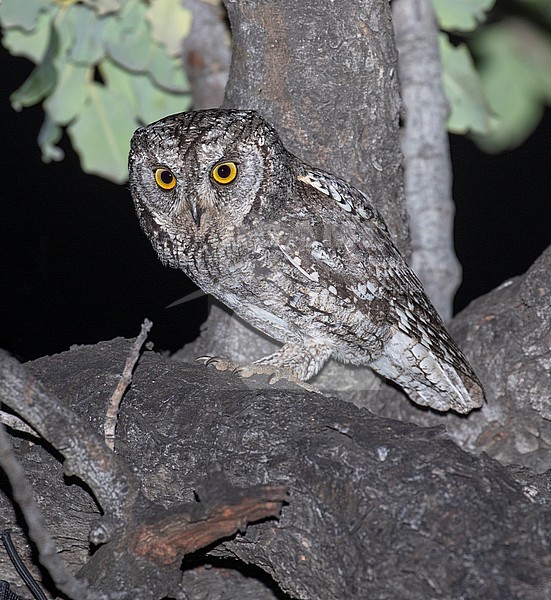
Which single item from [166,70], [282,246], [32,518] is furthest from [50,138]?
[32,518]

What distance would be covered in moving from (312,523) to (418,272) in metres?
1.85

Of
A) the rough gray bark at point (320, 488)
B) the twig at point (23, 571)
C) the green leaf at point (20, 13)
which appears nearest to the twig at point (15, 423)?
the rough gray bark at point (320, 488)

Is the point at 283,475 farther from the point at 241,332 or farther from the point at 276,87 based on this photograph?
the point at 276,87

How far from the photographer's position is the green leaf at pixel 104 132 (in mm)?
3203

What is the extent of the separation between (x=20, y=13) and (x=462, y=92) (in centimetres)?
183

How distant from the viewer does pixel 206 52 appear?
3.33 meters

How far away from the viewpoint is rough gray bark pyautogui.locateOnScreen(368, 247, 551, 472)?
2283 mm

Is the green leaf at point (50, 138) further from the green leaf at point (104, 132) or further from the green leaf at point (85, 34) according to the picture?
the green leaf at point (85, 34)

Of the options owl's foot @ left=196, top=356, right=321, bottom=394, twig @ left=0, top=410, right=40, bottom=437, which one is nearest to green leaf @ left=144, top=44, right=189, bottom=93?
owl's foot @ left=196, top=356, right=321, bottom=394

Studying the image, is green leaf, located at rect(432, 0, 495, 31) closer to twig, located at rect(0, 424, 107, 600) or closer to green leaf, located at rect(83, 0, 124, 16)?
green leaf, located at rect(83, 0, 124, 16)

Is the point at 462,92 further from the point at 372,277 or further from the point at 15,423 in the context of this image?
the point at 15,423

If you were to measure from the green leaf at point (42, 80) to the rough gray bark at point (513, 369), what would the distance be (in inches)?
69.7

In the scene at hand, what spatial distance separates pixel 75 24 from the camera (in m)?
2.98

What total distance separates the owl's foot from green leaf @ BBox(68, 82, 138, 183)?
1.27 m
